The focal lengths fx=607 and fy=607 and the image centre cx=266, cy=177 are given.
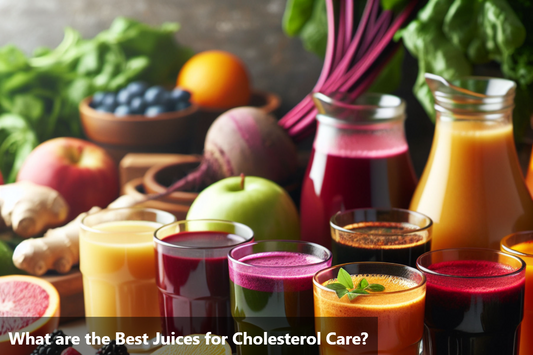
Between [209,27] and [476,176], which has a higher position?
[209,27]

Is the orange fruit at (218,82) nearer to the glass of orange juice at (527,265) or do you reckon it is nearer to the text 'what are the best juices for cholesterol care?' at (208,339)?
the text 'what are the best juices for cholesterol care?' at (208,339)

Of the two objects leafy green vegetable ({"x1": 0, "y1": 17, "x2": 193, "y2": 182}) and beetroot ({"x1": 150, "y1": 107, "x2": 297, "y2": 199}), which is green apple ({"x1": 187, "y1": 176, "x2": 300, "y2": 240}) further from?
leafy green vegetable ({"x1": 0, "y1": 17, "x2": 193, "y2": 182})

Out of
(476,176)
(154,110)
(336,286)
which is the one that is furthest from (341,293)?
(154,110)

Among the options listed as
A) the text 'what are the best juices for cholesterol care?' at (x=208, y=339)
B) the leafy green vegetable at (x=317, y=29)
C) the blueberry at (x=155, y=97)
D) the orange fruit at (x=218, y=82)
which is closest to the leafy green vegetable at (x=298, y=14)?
the leafy green vegetable at (x=317, y=29)

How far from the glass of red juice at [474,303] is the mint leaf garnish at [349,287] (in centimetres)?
8

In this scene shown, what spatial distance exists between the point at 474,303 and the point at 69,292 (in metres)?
0.61

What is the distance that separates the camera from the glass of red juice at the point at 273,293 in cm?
67

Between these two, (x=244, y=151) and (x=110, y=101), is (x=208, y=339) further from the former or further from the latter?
(x=110, y=101)

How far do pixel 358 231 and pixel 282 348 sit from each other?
17 centimetres

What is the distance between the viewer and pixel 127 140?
143 centimetres

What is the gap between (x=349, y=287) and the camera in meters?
0.62

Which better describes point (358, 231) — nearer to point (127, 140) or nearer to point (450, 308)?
point (450, 308)

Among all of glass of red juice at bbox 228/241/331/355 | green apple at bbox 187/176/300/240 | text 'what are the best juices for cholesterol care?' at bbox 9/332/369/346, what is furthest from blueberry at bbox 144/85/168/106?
glass of red juice at bbox 228/241/331/355

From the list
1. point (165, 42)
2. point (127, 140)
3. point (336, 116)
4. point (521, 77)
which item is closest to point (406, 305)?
point (336, 116)
